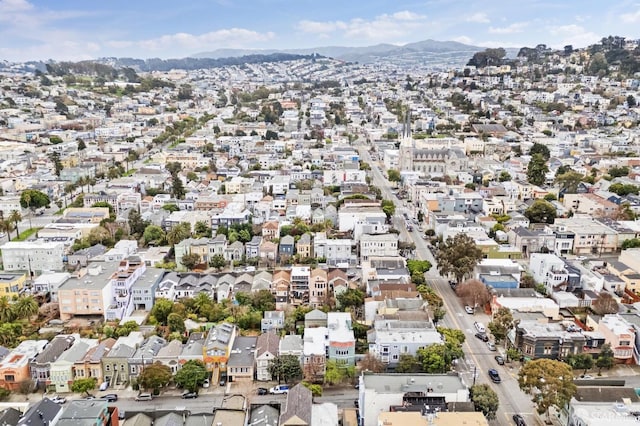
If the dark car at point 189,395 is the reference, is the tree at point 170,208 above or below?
above

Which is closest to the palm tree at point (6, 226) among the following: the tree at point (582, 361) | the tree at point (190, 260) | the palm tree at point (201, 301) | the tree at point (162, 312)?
the tree at point (190, 260)

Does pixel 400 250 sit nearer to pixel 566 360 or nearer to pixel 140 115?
pixel 566 360

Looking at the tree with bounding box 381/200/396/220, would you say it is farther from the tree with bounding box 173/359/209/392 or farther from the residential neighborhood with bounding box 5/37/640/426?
the tree with bounding box 173/359/209/392

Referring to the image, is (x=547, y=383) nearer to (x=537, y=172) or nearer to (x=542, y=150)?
(x=537, y=172)

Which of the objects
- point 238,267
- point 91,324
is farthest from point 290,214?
point 91,324

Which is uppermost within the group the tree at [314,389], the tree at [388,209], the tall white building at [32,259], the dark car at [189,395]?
the tree at [388,209]

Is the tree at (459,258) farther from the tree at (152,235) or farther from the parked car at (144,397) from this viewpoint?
the tree at (152,235)
